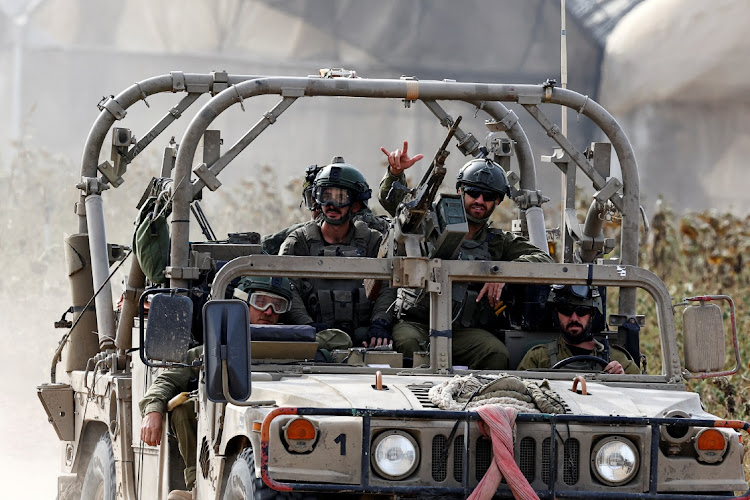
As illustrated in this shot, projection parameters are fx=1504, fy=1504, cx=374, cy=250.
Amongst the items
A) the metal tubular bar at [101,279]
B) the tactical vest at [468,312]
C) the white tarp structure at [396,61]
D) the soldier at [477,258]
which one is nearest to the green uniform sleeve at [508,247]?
the soldier at [477,258]

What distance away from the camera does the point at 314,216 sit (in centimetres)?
974

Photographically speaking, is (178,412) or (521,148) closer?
(178,412)

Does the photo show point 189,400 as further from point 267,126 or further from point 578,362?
point 578,362

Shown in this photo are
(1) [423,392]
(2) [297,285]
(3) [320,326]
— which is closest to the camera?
(1) [423,392]

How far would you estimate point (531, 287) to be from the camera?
7.87 m

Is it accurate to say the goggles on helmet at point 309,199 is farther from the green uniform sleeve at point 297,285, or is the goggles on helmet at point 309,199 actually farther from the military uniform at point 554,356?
the military uniform at point 554,356

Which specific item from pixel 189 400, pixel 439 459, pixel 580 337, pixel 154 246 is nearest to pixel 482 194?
pixel 580 337

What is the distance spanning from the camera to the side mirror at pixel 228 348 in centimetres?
603

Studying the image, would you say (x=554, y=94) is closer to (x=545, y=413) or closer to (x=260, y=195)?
(x=545, y=413)

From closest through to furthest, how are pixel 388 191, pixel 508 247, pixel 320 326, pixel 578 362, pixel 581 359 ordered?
1. pixel 581 359
2. pixel 578 362
3. pixel 320 326
4. pixel 508 247
5. pixel 388 191

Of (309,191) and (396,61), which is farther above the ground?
(396,61)

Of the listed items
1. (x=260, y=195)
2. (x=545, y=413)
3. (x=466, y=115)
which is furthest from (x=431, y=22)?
(x=545, y=413)

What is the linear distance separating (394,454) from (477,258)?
256cm

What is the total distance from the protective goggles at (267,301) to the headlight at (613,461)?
6.96 ft
